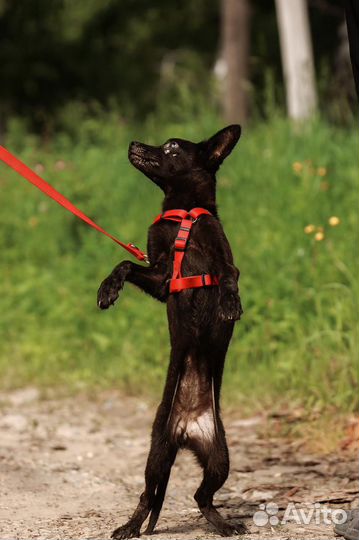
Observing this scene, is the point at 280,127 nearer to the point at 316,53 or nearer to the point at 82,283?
the point at 82,283

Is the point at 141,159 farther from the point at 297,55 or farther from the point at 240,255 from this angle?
the point at 297,55

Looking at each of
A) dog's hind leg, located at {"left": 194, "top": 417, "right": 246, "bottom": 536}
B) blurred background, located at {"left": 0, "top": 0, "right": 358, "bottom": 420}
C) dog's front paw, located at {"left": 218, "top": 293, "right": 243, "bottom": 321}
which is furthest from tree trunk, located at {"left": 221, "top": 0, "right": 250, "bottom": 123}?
dog's front paw, located at {"left": 218, "top": 293, "right": 243, "bottom": 321}

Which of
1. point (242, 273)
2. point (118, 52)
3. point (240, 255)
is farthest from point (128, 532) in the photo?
point (118, 52)

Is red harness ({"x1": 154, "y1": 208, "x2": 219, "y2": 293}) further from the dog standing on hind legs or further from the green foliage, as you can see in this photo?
the green foliage

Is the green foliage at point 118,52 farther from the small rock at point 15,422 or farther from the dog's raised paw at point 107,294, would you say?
the dog's raised paw at point 107,294

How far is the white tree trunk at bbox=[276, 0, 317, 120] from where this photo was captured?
10.6m

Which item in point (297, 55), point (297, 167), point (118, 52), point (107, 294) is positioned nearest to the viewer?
point (107, 294)

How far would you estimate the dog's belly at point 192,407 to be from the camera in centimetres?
361

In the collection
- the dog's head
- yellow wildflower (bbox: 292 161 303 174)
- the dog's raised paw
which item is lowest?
the dog's raised paw

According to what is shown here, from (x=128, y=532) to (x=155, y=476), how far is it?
0.27 meters

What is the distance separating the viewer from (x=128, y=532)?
3645 millimetres

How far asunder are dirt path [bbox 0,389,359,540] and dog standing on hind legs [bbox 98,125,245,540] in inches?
13.8

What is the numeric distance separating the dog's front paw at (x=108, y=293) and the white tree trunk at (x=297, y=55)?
745 centimetres

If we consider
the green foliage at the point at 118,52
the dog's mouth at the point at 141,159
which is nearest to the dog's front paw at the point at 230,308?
the dog's mouth at the point at 141,159
